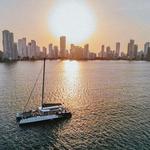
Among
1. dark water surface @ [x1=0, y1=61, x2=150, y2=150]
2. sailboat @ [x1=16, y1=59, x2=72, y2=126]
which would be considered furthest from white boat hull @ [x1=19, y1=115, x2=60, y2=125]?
dark water surface @ [x1=0, y1=61, x2=150, y2=150]

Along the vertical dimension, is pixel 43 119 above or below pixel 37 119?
below

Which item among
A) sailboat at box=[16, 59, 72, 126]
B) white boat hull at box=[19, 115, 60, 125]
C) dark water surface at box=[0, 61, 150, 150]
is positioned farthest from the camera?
sailboat at box=[16, 59, 72, 126]

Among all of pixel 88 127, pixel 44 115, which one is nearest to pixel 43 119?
pixel 44 115

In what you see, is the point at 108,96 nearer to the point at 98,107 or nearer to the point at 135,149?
the point at 98,107

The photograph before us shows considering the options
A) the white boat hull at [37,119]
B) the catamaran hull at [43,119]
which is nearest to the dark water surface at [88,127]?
the catamaran hull at [43,119]

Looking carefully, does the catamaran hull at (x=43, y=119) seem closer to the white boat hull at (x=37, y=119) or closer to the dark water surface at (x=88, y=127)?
the white boat hull at (x=37, y=119)

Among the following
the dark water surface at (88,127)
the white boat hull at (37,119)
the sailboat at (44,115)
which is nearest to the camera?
the dark water surface at (88,127)

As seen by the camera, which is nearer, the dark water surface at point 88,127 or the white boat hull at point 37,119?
the dark water surface at point 88,127

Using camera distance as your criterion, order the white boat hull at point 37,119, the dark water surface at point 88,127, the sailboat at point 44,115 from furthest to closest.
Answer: the sailboat at point 44,115
the white boat hull at point 37,119
the dark water surface at point 88,127

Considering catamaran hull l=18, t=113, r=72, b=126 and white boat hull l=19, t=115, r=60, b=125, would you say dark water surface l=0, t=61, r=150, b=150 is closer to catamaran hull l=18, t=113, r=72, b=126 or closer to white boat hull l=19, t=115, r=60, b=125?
catamaran hull l=18, t=113, r=72, b=126

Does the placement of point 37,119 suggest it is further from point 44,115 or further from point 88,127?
point 88,127

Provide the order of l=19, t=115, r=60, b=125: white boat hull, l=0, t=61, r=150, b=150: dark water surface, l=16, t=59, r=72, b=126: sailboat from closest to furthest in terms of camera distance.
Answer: l=0, t=61, r=150, b=150: dark water surface
l=19, t=115, r=60, b=125: white boat hull
l=16, t=59, r=72, b=126: sailboat

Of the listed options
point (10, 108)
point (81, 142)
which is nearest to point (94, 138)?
point (81, 142)
